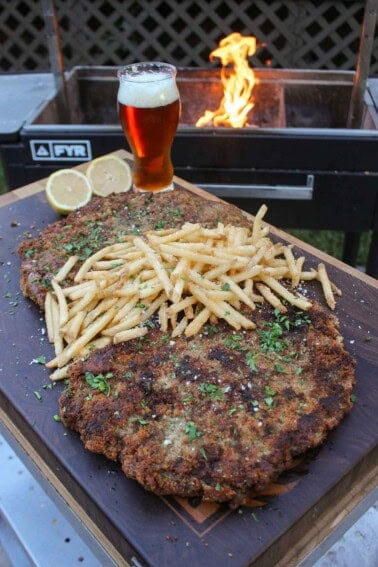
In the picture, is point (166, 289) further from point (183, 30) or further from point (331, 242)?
point (183, 30)

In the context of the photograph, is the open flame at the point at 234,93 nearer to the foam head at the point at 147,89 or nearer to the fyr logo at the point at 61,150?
the fyr logo at the point at 61,150

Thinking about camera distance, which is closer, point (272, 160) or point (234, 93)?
point (272, 160)

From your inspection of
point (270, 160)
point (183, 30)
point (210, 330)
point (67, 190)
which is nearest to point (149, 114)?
point (67, 190)

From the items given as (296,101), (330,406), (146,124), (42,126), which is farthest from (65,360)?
(296,101)

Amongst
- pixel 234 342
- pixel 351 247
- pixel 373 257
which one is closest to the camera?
pixel 234 342

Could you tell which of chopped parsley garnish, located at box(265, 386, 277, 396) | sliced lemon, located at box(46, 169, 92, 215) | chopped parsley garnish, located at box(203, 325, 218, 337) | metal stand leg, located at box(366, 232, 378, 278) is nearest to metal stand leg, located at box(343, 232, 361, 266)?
metal stand leg, located at box(366, 232, 378, 278)

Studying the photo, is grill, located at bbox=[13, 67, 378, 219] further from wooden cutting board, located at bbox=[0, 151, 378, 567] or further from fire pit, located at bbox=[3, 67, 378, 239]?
wooden cutting board, located at bbox=[0, 151, 378, 567]
